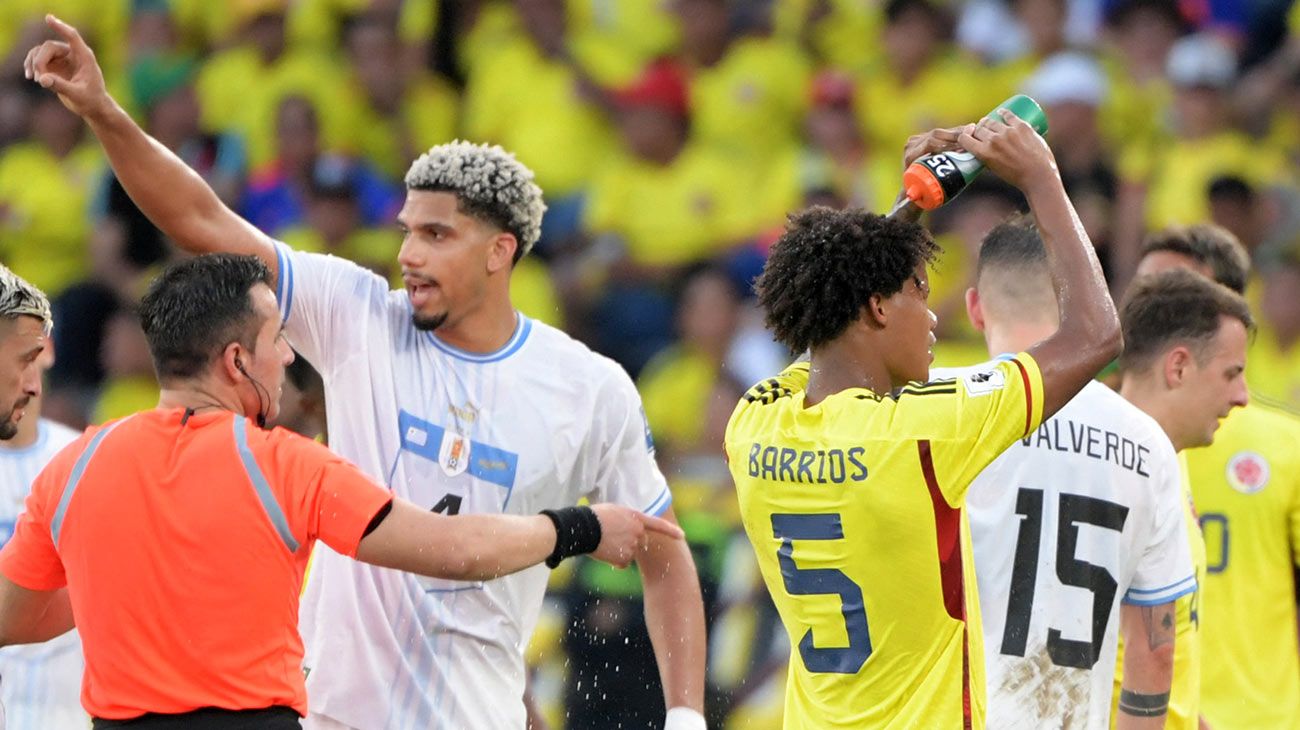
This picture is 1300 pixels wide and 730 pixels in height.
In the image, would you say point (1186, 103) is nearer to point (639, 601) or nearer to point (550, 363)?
point (639, 601)

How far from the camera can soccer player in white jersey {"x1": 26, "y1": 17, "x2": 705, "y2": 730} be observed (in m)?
5.00

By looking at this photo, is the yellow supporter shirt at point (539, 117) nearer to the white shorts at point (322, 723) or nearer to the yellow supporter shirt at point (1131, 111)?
the yellow supporter shirt at point (1131, 111)

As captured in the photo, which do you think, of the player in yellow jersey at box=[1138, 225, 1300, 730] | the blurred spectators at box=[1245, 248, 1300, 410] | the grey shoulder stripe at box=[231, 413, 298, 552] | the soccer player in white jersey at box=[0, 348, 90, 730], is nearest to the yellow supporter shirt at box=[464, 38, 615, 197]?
the blurred spectators at box=[1245, 248, 1300, 410]

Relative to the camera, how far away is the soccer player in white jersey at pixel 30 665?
6230mm

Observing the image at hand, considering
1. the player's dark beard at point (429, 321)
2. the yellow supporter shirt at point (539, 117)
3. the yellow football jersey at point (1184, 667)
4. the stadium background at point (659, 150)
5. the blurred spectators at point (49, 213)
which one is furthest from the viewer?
the blurred spectators at point (49, 213)

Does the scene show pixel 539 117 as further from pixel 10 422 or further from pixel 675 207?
pixel 10 422

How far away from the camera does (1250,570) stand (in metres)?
6.15

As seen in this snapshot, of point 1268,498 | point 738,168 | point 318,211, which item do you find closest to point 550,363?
point 1268,498

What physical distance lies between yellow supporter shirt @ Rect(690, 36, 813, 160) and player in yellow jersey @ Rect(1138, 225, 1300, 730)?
14.1 ft

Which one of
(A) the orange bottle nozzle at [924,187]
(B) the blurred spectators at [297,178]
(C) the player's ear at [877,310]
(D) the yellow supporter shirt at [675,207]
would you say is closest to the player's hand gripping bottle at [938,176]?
(A) the orange bottle nozzle at [924,187]

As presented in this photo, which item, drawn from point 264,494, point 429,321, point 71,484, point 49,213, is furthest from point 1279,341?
point 49,213

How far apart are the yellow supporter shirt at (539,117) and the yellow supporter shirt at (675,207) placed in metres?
0.26

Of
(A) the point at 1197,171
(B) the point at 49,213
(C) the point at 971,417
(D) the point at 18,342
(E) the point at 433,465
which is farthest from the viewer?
(B) the point at 49,213

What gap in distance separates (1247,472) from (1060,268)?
261cm
